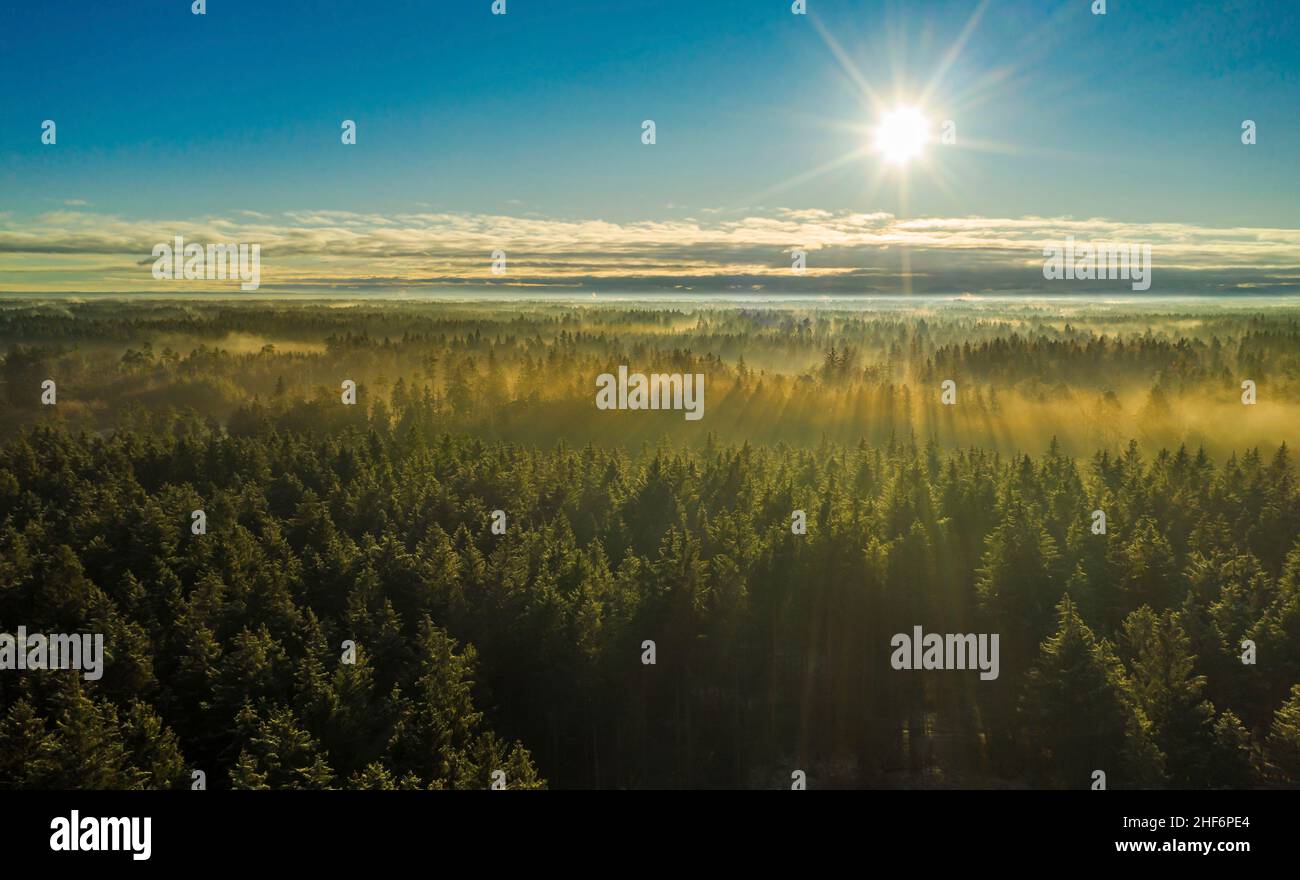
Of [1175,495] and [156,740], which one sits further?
[1175,495]

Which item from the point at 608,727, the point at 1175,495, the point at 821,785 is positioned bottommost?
the point at 821,785

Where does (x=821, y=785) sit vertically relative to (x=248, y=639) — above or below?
below

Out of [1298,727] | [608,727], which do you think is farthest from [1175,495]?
[608,727]

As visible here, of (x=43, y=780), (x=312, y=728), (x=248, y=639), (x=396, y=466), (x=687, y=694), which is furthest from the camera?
(x=396, y=466)

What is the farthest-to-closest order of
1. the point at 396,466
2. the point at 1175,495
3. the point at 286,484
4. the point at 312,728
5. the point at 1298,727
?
1. the point at 396,466
2. the point at 286,484
3. the point at 1175,495
4. the point at 312,728
5. the point at 1298,727
